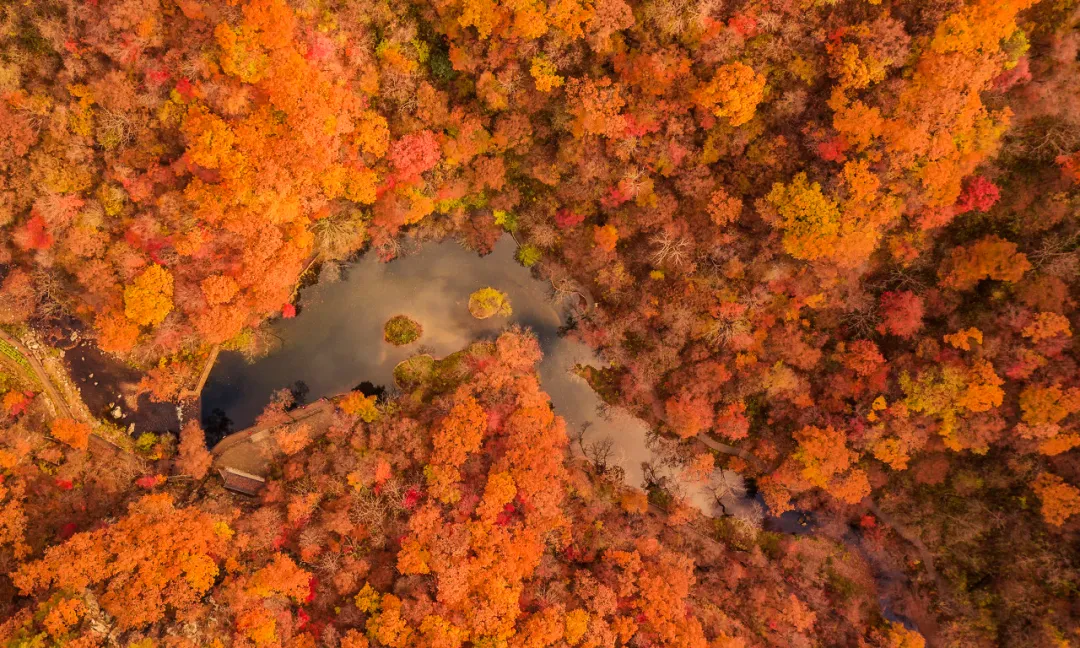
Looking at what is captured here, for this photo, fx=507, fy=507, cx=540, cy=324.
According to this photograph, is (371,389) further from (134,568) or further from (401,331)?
(134,568)

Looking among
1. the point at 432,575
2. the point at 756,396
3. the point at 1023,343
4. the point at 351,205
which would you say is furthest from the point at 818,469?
the point at 351,205

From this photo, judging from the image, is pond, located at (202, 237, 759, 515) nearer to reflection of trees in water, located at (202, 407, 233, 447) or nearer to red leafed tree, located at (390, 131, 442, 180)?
reflection of trees in water, located at (202, 407, 233, 447)

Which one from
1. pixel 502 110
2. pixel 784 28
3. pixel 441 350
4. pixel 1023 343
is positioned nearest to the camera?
pixel 784 28

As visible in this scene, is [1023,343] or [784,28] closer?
[784,28]

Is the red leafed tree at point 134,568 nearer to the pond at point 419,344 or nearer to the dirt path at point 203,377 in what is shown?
the pond at point 419,344

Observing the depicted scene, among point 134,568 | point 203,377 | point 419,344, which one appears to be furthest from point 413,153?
point 134,568

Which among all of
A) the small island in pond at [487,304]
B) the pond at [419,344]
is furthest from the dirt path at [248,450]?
the small island in pond at [487,304]

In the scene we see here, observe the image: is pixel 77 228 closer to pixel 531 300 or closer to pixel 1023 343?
pixel 531 300

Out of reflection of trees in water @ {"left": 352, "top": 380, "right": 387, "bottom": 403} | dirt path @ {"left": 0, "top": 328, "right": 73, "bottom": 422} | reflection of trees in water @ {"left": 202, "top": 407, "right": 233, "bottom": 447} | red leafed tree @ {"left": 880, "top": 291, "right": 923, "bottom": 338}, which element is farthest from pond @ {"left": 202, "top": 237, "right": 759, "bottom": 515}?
red leafed tree @ {"left": 880, "top": 291, "right": 923, "bottom": 338}
